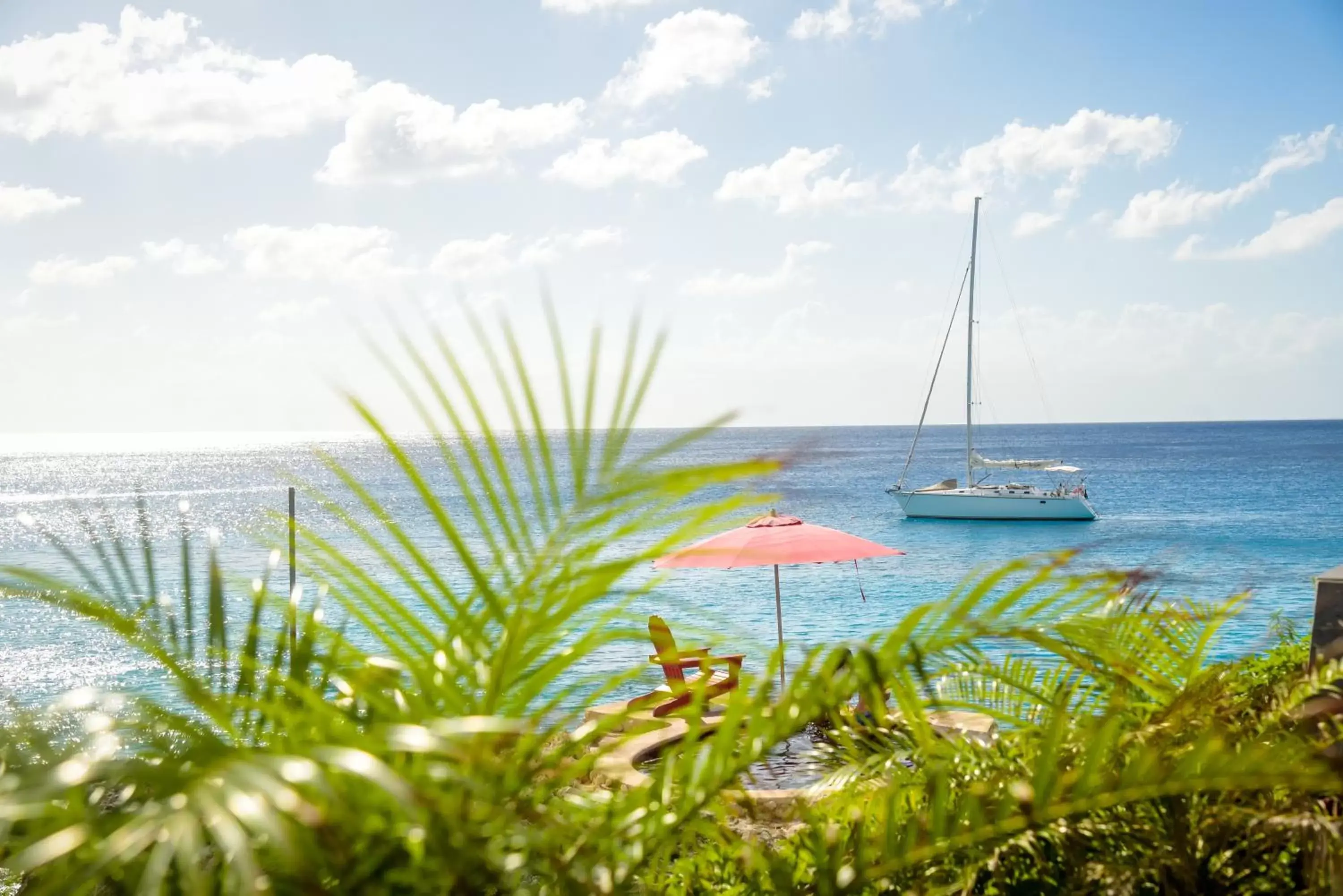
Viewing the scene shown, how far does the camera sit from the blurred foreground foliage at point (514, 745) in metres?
1.33

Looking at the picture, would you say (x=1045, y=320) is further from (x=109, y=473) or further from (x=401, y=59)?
(x=109, y=473)

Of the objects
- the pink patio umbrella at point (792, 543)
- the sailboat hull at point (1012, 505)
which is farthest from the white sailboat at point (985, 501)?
the pink patio umbrella at point (792, 543)

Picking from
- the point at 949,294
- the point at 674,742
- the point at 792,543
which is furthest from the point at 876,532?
the point at 674,742

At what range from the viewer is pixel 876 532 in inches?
1866

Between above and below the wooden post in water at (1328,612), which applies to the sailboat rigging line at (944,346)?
above

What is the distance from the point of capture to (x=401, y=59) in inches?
579

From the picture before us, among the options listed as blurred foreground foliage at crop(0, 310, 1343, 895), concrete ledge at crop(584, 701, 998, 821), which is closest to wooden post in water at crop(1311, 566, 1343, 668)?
concrete ledge at crop(584, 701, 998, 821)

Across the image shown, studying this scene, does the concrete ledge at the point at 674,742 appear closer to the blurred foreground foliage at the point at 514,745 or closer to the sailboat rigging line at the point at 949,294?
the blurred foreground foliage at the point at 514,745

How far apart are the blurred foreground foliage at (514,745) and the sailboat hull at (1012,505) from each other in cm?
4330

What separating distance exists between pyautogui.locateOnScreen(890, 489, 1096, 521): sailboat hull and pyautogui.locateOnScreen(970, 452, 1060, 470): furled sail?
2.46 metres

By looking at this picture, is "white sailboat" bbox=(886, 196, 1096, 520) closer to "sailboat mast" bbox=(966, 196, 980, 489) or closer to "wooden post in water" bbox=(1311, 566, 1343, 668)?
"sailboat mast" bbox=(966, 196, 980, 489)

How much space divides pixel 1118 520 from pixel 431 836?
183 feet

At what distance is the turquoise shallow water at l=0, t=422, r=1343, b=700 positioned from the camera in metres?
15.2

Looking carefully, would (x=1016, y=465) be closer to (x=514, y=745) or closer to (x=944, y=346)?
(x=944, y=346)
